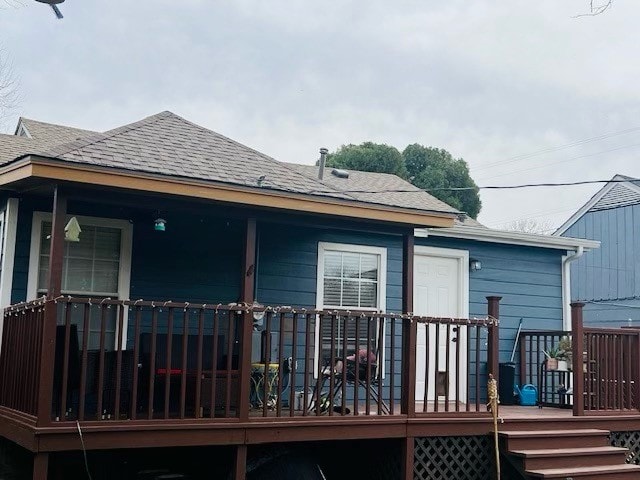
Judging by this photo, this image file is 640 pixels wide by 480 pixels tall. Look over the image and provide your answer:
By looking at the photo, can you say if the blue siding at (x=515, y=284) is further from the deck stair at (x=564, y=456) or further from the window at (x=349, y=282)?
the deck stair at (x=564, y=456)

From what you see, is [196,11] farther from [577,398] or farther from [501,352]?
[577,398]

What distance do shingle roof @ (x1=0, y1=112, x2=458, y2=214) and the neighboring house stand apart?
12.0 meters

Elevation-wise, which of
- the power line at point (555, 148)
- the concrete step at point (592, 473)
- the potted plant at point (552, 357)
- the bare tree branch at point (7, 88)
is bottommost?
the concrete step at point (592, 473)

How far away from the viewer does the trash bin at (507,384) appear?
9.87 m

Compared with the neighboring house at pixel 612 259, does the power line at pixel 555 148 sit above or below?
above

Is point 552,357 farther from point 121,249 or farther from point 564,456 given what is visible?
point 121,249

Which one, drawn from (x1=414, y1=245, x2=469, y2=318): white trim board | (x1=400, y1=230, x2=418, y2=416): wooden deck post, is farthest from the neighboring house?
(x1=400, y1=230, x2=418, y2=416): wooden deck post

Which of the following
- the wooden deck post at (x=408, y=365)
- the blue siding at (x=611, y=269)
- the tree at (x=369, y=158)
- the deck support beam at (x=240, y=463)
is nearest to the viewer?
the deck support beam at (x=240, y=463)

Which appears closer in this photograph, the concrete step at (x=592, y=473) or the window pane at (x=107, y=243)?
the concrete step at (x=592, y=473)

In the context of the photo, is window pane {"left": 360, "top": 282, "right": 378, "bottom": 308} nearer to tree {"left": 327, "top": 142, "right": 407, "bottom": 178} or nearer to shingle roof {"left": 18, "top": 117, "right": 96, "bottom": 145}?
shingle roof {"left": 18, "top": 117, "right": 96, "bottom": 145}

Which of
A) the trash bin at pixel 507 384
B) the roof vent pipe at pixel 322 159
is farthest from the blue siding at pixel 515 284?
the roof vent pipe at pixel 322 159

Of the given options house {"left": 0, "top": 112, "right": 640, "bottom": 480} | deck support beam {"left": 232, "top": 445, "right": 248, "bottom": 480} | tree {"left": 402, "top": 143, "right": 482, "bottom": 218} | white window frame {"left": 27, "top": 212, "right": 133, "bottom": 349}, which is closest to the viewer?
house {"left": 0, "top": 112, "right": 640, "bottom": 480}

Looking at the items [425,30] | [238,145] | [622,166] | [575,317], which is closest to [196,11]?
[425,30]

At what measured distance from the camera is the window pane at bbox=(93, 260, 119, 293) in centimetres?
786
